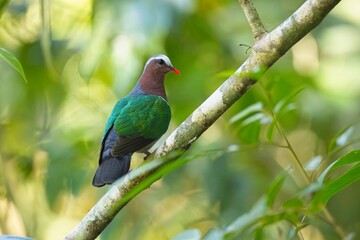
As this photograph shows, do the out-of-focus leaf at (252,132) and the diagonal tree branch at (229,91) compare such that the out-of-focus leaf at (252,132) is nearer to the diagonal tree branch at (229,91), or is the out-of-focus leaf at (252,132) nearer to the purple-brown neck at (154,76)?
the diagonal tree branch at (229,91)

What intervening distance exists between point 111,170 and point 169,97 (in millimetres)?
1675

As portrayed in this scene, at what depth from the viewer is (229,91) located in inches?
77.4

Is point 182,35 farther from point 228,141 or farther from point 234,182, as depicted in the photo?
point 234,182

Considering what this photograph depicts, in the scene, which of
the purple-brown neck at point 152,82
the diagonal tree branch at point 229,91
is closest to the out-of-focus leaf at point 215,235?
the diagonal tree branch at point 229,91

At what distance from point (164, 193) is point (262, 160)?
0.62m

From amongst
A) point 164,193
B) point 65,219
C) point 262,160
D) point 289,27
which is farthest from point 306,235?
point 289,27

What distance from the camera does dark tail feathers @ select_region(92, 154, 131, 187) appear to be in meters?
2.39

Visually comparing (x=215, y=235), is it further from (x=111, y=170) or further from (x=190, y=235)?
(x=111, y=170)

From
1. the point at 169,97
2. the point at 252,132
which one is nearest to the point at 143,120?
the point at 252,132

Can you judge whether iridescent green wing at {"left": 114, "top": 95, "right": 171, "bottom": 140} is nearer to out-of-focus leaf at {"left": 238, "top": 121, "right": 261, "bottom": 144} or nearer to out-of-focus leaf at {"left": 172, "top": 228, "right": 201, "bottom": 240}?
out-of-focus leaf at {"left": 238, "top": 121, "right": 261, "bottom": 144}

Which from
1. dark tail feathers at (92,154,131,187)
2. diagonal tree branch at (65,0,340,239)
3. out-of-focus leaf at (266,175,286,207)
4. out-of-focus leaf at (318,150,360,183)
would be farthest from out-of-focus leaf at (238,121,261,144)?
out-of-focus leaf at (266,175,286,207)

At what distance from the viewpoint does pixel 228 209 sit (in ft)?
12.3

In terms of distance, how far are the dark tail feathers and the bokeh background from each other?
74cm

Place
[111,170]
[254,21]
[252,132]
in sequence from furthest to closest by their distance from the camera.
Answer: [111,170]
[252,132]
[254,21]
